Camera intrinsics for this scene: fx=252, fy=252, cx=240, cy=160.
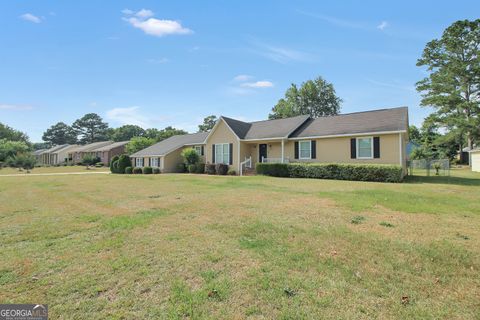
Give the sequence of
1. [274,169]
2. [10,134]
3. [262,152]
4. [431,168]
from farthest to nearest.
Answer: [10,134]
[431,168]
[262,152]
[274,169]

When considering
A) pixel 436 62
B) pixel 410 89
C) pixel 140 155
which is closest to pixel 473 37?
pixel 436 62

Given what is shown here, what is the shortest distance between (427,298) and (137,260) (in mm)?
4003

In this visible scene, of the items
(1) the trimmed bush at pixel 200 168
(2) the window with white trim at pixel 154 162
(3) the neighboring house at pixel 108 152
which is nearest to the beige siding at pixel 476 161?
(1) the trimmed bush at pixel 200 168

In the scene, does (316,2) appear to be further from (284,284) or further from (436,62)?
(436,62)

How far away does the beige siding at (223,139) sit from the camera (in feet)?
78.8

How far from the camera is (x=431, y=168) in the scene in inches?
961

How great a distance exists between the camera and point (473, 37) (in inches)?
1111

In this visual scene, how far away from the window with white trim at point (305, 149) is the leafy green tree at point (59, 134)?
9402 cm

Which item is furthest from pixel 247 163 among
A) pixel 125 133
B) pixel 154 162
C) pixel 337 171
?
pixel 125 133

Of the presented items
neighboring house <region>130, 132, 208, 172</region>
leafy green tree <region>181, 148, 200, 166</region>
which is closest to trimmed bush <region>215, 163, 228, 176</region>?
leafy green tree <region>181, 148, 200, 166</region>

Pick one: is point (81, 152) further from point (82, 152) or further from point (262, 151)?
point (262, 151)

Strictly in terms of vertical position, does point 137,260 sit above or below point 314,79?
below

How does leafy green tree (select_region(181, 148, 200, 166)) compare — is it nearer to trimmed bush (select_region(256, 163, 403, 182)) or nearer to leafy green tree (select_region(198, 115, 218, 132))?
trimmed bush (select_region(256, 163, 403, 182))

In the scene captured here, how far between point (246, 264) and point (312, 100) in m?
46.9
